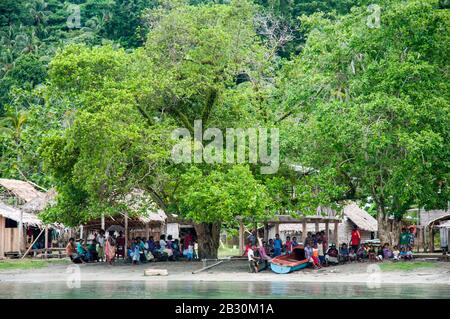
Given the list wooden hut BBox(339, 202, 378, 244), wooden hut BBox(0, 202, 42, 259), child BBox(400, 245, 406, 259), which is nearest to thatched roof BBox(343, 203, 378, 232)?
wooden hut BBox(339, 202, 378, 244)

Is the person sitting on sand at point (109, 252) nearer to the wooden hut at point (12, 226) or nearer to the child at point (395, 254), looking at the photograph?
the wooden hut at point (12, 226)

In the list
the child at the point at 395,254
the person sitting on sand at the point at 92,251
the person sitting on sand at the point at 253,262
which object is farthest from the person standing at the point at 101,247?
the child at the point at 395,254

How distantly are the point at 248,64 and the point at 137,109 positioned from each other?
4.69m

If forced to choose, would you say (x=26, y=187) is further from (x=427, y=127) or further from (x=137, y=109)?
(x=427, y=127)

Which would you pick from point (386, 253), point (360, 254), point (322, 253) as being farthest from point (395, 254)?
point (322, 253)

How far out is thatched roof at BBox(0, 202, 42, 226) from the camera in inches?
1400

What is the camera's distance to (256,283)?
26625 millimetres

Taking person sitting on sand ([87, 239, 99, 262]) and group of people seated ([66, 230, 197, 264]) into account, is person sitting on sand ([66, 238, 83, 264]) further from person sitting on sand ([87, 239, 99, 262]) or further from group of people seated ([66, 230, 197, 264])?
person sitting on sand ([87, 239, 99, 262])

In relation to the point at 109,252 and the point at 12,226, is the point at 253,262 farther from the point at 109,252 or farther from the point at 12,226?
the point at 12,226

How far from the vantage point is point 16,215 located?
36250 millimetres

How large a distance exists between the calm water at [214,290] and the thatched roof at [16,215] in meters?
9.07

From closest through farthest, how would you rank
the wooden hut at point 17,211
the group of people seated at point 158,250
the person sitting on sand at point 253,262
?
the person sitting on sand at point 253,262 < the group of people seated at point 158,250 < the wooden hut at point 17,211

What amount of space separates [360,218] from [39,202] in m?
18.8

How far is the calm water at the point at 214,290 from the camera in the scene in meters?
22.3
